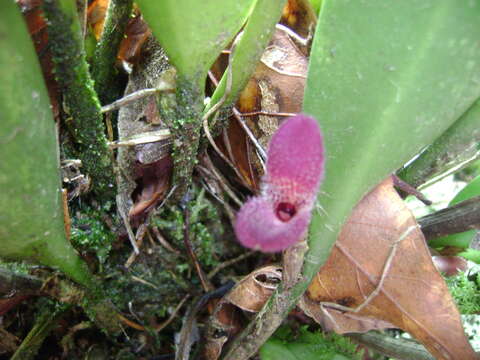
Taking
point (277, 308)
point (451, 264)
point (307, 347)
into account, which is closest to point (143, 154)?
point (277, 308)

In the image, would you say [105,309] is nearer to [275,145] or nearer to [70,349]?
[70,349]

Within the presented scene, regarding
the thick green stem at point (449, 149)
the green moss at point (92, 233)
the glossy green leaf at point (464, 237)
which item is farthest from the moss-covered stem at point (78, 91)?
the glossy green leaf at point (464, 237)

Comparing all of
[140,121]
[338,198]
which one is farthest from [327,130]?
[140,121]

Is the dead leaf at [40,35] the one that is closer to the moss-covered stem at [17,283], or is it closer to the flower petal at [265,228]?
the moss-covered stem at [17,283]

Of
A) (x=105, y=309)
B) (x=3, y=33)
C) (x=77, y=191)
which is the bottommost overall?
(x=105, y=309)

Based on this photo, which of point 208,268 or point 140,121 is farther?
point 208,268

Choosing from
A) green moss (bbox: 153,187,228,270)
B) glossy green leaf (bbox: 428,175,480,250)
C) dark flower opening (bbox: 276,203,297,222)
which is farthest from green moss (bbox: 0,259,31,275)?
glossy green leaf (bbox: 428,175,480,250)

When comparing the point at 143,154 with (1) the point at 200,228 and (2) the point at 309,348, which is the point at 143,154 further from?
(2) the point at 309,348
